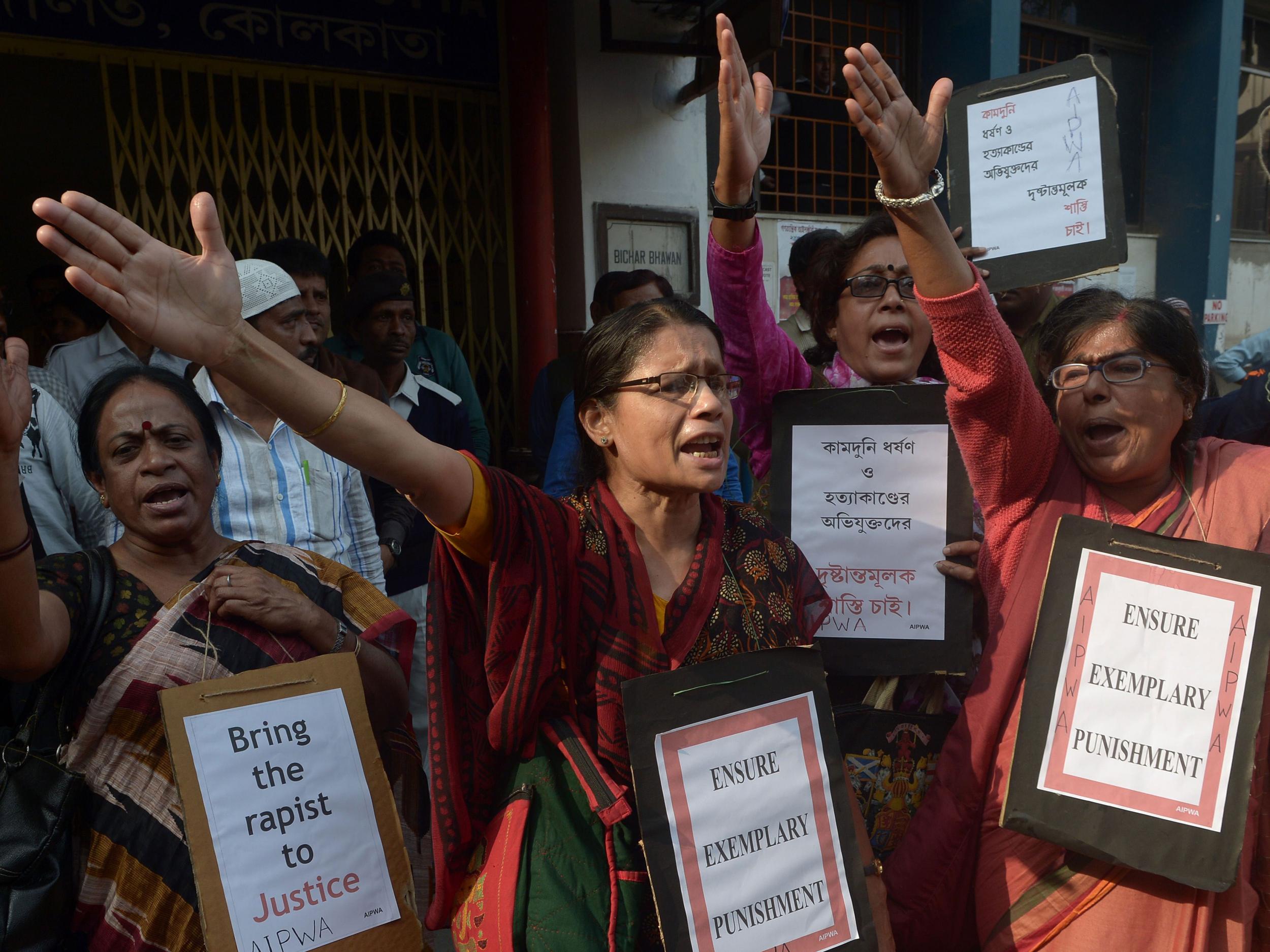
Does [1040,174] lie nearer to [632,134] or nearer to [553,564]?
[553,564]

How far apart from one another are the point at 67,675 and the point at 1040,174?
246 centimetres

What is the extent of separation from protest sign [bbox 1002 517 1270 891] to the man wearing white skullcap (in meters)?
1.84

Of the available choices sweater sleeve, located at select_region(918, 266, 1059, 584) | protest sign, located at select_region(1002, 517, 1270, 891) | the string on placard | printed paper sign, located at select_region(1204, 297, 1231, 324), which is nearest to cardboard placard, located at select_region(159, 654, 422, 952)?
protest sign, located at select_region(1002, 517, 1270, 891)

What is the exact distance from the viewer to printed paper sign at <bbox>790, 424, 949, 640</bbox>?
2088 millimetres

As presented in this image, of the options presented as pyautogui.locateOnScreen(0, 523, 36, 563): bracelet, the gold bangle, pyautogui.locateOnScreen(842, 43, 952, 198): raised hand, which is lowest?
pyautogui.locateOnScreen(0, 523, 36, 563): bracelet

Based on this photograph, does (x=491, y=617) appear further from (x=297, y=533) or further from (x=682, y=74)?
(x=682, y=74)

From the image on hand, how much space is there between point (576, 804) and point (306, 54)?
183 inches

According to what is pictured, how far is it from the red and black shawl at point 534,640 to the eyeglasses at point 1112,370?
0.81 meters

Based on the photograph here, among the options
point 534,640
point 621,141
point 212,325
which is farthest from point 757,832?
point 621,141

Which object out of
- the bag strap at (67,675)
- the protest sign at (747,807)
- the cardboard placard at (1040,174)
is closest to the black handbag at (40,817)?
the bag strap at (67,675)

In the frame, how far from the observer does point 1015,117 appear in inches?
95.7

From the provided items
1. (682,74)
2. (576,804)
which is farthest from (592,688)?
(682,74)

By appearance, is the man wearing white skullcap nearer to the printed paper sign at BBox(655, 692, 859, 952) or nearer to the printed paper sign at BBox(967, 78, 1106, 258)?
the printed paper sign at BBox(655, 692, 859, 952)

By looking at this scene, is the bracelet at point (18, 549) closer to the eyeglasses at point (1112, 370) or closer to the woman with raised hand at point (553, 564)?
the woman with raised hand at point (553, 564)
